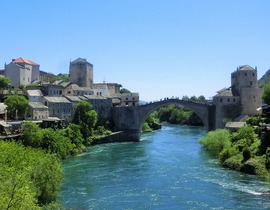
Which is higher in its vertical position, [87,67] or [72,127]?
[87,67]

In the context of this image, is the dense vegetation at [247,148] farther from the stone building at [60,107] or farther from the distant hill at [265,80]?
the distant hill at [265,80]

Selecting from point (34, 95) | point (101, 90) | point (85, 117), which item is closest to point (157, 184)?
point (85, 117)

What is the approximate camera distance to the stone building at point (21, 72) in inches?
3851

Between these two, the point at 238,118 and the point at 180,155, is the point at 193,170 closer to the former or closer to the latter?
the point at 180,155

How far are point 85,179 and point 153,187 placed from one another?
7.70 m

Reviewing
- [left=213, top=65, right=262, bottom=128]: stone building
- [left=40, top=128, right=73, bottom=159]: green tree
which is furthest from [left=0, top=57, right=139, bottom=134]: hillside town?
[left=213, top=65, right=262, bottom=128]: stone building

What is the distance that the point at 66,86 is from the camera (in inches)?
3792

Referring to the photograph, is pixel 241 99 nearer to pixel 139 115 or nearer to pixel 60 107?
pixel 139 115

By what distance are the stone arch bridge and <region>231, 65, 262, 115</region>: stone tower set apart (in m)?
7.24

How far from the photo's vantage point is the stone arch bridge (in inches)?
3492

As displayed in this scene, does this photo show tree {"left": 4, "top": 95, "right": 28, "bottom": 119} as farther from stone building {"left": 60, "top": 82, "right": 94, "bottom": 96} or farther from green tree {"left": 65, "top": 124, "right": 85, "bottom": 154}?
stone building {"left": 60, "top": 82, "right": 94, "bottom": 96}

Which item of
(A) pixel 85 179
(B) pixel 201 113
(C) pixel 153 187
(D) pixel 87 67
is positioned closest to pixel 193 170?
(C) pixel 153 187

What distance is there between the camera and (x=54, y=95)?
293 feet

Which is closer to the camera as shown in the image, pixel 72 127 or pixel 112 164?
pixel 112 164
